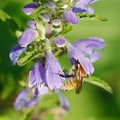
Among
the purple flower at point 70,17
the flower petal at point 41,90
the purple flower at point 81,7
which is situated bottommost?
the flower petal at point 41,90

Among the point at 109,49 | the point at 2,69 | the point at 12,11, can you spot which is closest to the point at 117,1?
the point at 109,49

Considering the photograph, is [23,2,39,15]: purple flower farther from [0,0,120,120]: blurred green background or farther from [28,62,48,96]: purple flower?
[0,0,120,120]: blurred green background

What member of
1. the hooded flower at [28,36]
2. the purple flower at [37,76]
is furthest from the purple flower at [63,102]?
the hooded flower at [28,36]

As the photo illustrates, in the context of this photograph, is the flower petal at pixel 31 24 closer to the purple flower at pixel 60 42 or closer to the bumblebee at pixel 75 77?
the purple flower at pixel 60 42

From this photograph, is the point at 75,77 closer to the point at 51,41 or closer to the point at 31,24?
the point at 51,41

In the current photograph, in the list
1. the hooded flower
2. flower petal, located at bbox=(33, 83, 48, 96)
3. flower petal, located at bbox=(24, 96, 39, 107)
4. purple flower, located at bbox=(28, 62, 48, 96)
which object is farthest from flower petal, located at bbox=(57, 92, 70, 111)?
the hooded flower
